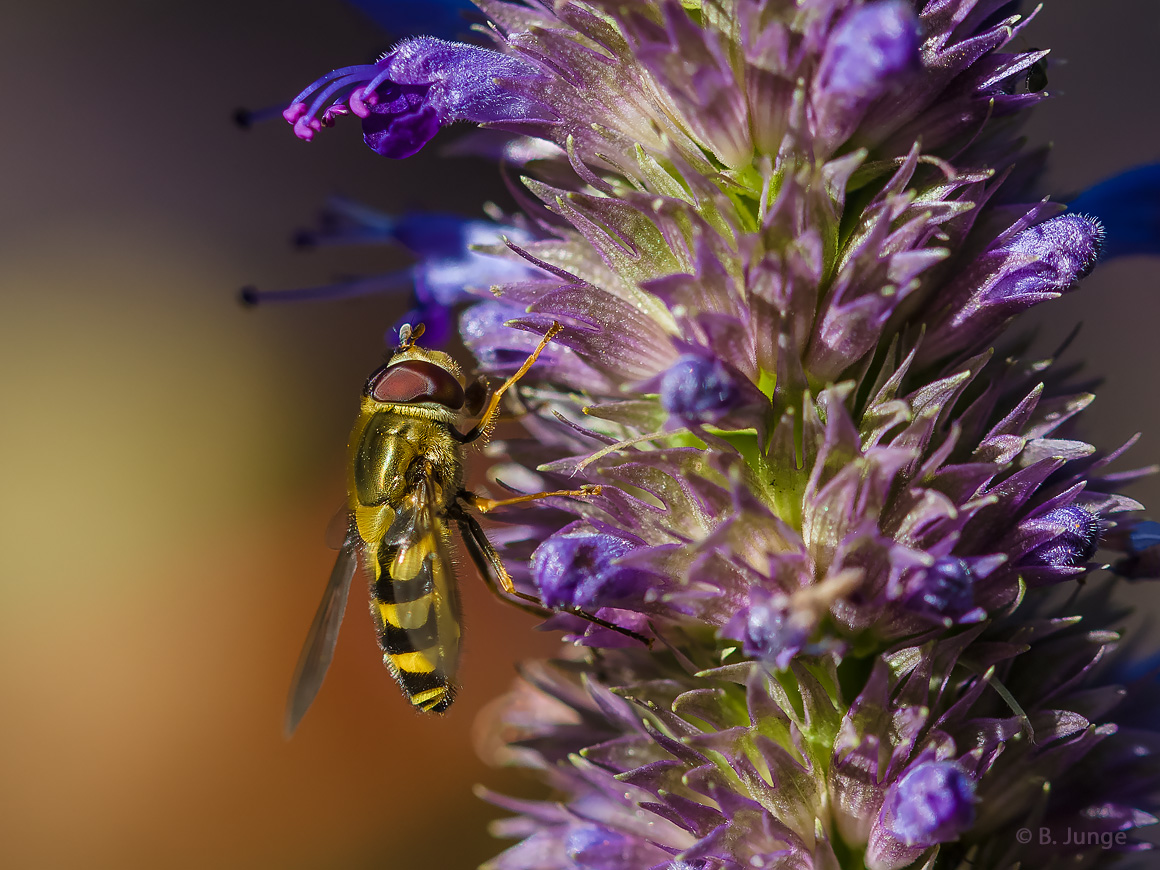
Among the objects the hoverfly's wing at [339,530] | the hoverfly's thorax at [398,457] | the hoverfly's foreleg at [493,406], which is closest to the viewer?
the hoverfly's foreleg at [493,406]

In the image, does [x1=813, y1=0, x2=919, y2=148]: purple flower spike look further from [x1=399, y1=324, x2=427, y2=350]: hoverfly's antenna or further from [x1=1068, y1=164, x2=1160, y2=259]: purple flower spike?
[x1=399, y1=324, x2=427, y2=350]: hoverfly's antenna

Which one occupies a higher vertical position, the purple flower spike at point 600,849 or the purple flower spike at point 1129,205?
the purple flower spike at point 1129,205

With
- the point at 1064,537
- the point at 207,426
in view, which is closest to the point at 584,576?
the point at 1064,537

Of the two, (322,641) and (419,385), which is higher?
(419,385)

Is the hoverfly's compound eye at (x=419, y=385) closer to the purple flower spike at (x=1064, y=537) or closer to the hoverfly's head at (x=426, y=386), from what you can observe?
the hoverfly's head at (x=426, y=386)

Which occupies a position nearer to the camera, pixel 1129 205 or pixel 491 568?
pixel 1129 205

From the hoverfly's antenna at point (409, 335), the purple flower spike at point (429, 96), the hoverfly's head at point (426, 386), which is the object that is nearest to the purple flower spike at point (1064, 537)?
the purple flower spike at point (429, 96)

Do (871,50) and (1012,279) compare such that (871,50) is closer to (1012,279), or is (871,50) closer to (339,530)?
(1012,279)

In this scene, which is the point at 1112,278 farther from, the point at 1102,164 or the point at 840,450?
the point at 840,450
